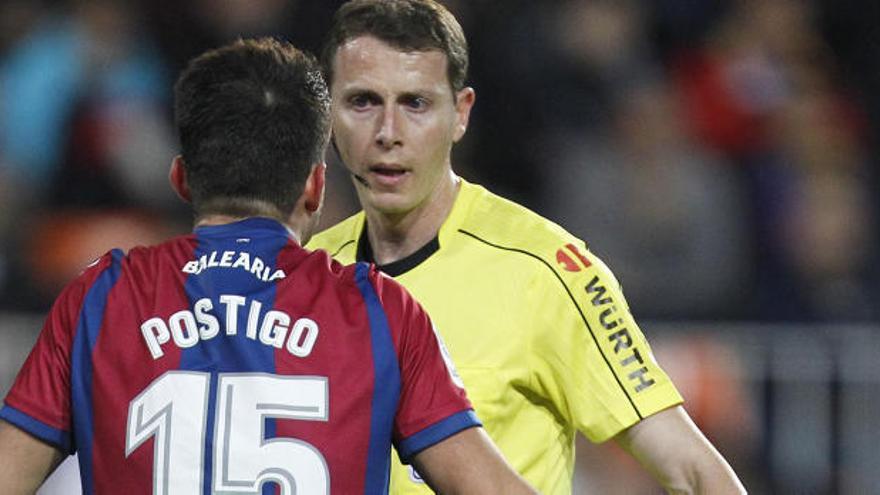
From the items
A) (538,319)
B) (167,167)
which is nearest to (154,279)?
(538,319)

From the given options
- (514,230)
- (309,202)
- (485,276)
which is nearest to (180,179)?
(309,202)

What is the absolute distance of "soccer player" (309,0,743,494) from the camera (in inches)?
160

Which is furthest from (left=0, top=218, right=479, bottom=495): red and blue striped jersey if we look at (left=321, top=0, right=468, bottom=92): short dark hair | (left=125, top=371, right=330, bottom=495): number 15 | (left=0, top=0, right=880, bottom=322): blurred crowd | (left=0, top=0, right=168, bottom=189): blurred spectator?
(left=0, top=0, right=168, bottom=189): blurred spectator

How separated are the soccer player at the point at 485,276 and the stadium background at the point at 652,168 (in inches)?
127

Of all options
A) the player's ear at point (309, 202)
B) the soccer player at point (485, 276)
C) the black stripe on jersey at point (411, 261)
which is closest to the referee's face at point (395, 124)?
the soccer player at point (485, 276)

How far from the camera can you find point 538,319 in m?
4.13

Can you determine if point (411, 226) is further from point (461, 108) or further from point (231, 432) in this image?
point (231, 432)

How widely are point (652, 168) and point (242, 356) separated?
228 inches

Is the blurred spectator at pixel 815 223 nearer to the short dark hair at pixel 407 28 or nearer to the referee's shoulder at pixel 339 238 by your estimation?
the referee's shoulder at pixel 339 238

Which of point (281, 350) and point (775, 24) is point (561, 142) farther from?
point (281, 350)

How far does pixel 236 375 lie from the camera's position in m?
3.15

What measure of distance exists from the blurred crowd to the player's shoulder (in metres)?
3.64

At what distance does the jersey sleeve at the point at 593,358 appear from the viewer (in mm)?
4055

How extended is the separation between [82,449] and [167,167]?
18.6ft
